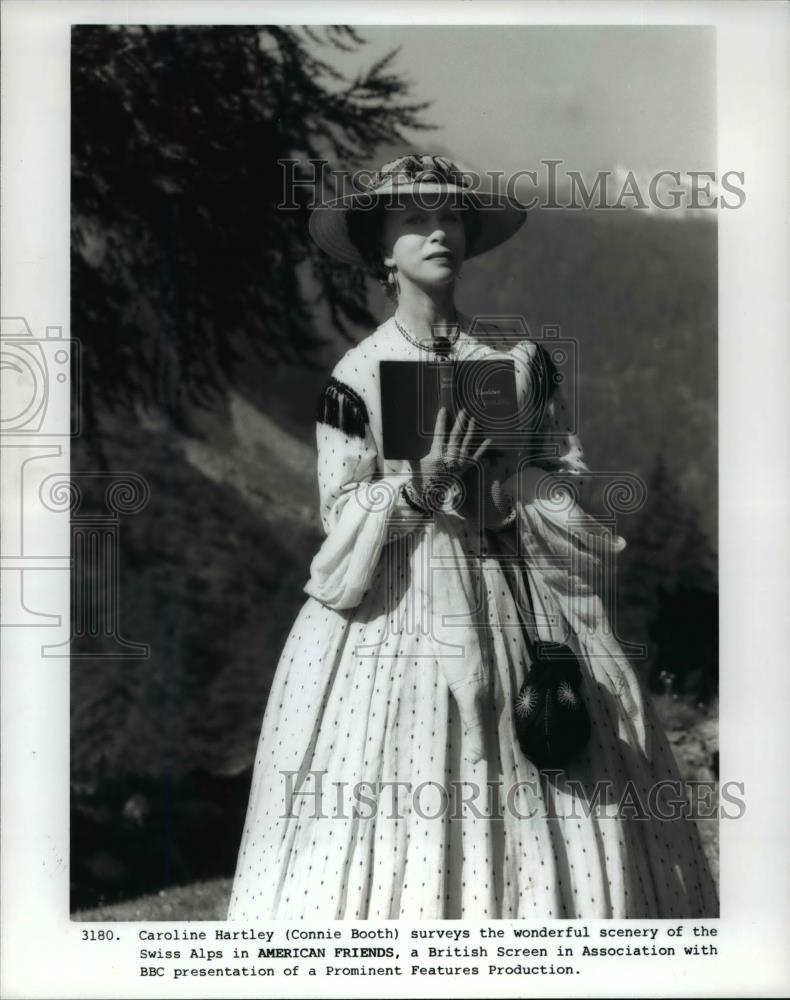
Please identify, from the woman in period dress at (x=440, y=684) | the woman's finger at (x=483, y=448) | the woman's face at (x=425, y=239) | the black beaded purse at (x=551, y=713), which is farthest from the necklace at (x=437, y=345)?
the black beaded purse at (x=551, y=713)

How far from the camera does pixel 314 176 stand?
188 inches

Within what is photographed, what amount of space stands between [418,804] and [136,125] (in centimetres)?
241

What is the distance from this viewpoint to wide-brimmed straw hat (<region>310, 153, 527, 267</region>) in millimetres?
4609

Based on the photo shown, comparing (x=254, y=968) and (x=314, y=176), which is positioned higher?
(x=314, y=176)

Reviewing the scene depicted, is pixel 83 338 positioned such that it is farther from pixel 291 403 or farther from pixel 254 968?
pixel 254 968

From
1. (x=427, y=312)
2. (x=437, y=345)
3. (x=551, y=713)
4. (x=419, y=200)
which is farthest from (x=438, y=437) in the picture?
(x=551, y=713)

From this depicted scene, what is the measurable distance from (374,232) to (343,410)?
60cm

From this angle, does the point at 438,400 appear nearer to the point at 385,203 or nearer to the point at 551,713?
the point at 385,203

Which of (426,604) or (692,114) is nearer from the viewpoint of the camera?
(426,604)

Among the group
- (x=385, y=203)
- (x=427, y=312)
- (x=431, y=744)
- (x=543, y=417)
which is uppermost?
(x=385, y=203)

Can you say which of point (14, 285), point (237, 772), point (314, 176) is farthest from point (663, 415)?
point (14, 285)

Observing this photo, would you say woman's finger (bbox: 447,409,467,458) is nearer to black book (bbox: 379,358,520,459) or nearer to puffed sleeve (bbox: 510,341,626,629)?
black book (bbox: 379,358,520,459)

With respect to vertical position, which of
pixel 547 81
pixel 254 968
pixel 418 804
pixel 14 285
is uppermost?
pixel 547 81

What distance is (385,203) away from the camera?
464cm
